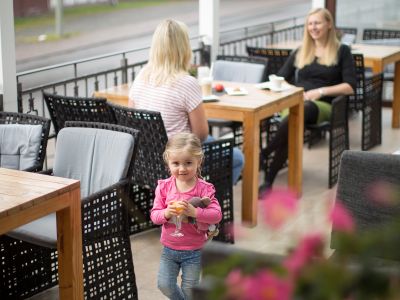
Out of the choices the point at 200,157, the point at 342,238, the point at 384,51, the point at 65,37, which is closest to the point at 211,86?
the point at 200,157

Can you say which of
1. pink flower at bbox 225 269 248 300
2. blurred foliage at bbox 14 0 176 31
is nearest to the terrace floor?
pink flower at bbox 225 269 248 300

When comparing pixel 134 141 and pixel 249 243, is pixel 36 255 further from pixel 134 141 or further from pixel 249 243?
pixel 249 243

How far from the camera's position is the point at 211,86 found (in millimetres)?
5328

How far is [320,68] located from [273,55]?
0.74 m

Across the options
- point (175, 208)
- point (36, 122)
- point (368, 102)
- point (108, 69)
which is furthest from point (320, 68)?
point (108, 69)

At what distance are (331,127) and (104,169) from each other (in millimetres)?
2599

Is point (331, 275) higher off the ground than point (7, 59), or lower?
higher

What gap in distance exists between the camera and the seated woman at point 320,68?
600 cm

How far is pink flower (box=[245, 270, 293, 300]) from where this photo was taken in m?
0.55

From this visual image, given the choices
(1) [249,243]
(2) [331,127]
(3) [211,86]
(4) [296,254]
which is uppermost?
(4) [296,254]

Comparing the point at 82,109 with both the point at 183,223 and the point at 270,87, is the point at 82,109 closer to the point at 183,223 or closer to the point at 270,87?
the point at 270,87

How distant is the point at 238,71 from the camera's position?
6.22 m

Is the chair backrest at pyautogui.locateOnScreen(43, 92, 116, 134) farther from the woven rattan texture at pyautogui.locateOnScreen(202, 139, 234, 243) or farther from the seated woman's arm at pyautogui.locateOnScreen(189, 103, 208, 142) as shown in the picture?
the woven rattan texture at pyautogui.locateOnScreen(202, 139, 234, 243)

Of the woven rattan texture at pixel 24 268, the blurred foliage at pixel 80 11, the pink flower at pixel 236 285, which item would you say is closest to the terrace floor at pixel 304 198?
the woven rattan texture at pixel 24 268
